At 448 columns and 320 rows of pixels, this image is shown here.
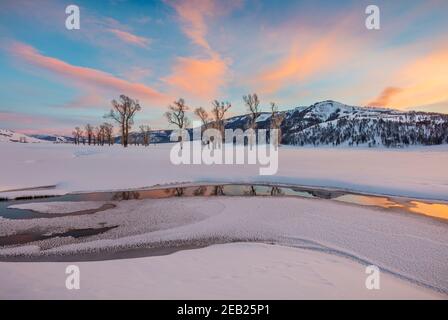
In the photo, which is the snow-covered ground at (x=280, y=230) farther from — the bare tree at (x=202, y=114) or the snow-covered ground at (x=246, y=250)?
the bare tree at (x=202, y=114)

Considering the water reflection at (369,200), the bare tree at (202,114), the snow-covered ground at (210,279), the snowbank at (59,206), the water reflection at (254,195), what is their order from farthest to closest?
the bare tree at (202,114) → the water reflection at (369,200) → the snowbank at (59,206) → the water reflection at (254,195) → the snow-covered ground at (210,279)

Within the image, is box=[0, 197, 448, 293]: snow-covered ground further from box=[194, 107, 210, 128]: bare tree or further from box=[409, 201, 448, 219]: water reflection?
box=[194, 107, 210, 128]: bare tree

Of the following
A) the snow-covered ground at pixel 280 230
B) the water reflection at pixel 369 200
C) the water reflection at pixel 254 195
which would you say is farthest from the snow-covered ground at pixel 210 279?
the water reflection at pixel 369 200

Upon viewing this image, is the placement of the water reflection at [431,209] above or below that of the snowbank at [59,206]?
below

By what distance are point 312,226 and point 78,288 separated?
21.5ft

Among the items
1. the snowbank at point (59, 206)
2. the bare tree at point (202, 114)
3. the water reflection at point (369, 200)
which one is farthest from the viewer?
the bare tree at point (202, 114)

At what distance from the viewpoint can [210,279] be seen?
16.4 ft

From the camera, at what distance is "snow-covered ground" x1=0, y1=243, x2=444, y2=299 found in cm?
443

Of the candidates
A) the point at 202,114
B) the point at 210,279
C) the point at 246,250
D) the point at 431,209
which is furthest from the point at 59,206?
the point at 202,114

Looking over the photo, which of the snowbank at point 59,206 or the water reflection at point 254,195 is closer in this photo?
the water reflection at point 254,195

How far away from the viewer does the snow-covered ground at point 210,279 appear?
443 centimetres

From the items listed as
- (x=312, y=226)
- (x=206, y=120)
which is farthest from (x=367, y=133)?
(x=312, y=226)

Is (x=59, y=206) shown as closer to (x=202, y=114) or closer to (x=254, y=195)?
(x=254, y=195)
